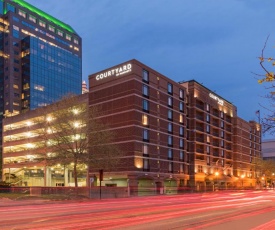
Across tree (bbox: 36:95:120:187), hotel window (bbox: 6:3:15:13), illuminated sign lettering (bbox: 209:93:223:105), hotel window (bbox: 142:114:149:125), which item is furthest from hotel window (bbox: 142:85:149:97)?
hotel window (bbox: 6:3:15:13)

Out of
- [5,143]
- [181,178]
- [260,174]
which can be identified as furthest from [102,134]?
[260,174]

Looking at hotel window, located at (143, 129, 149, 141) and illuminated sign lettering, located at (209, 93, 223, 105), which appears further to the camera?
illuminated sign lettering, located at (209, 93, 223, 105)

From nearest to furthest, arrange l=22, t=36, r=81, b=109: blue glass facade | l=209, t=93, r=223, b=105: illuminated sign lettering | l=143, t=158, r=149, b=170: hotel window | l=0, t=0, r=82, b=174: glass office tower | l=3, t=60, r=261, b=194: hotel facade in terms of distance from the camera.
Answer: l=3, t=60, r=261, b=194: hotel facade → l=143, t=158, r=149, b=170: hotel window → l=209, t=93, r=223, b=105: illuminated sign lettering → l=0, t=0, r=82, b=174: glass office tower → l=22, t=36, r=81, b=109: blue glass facade

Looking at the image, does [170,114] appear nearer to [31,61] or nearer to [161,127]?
[161,127]

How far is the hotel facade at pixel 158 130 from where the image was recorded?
Answer: 6519cm

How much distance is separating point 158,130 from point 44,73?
93.1 m

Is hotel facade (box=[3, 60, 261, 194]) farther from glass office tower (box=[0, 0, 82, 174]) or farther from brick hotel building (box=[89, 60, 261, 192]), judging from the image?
glass office tower (box=[0, 0, 82, 174])

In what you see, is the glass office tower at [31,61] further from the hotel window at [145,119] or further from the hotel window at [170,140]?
the hotel window at [145,119]

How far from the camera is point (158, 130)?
7075 centimetres

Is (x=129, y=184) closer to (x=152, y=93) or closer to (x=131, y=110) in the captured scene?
(x=131, y=110)

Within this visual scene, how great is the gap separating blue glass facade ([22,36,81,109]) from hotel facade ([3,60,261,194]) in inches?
1747

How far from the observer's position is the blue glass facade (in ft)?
481

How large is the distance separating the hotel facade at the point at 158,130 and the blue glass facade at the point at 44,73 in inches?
1747

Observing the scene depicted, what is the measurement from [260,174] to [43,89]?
87.6 meters
